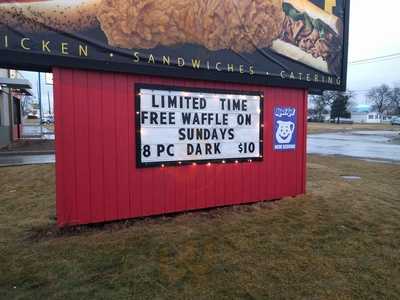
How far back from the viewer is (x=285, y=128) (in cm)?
707

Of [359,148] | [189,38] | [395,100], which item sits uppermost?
[395,100]

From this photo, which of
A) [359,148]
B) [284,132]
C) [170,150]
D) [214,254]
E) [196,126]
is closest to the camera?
[214,254]

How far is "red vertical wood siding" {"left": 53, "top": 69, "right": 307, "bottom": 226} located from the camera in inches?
192

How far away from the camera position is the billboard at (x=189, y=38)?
14.8ft

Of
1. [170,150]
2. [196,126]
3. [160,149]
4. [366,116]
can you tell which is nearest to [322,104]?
[366,116]

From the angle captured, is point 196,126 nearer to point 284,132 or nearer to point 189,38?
point 189,38

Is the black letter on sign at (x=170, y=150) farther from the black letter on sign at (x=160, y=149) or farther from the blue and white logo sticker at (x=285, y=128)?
the blue and white logo sticker at (x=285, y=128)

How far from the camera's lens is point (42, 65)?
456 centimetres

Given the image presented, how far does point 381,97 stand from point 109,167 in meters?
121

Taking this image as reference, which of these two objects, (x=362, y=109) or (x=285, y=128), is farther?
(x=362, y=109)

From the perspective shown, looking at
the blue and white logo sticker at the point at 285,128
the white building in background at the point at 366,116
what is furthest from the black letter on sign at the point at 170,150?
the white building in background at the point at 366,116

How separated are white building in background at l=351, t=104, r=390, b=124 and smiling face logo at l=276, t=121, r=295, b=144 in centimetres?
10736

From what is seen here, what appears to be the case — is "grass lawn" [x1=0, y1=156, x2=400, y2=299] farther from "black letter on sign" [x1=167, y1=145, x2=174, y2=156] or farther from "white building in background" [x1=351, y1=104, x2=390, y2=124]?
"white building in background" [x1=351, y1=104, x2=390, y2=124]

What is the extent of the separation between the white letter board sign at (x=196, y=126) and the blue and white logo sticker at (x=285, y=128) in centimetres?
42
